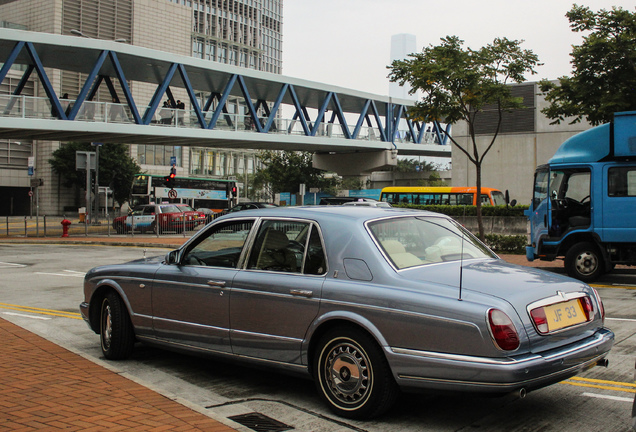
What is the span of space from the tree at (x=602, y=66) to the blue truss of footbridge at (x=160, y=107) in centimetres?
656

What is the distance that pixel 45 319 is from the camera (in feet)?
29.4

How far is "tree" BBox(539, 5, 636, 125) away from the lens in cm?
1927

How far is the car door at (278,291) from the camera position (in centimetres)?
490

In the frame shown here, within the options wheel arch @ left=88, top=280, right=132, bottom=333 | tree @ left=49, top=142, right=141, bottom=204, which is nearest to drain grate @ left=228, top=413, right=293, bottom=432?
wheel arch @ left=88, top=280, right=132, bottom=333

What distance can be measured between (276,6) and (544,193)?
5111 inches

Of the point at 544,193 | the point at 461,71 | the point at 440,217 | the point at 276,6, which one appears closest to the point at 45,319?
the point at 440,217

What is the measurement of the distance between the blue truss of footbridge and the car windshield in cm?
2093

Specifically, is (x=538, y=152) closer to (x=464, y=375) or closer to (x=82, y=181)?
(x=464, y=375)

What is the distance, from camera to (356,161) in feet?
169

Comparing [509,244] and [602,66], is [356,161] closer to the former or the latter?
[509,244]

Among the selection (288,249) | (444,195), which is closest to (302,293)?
(288,249)

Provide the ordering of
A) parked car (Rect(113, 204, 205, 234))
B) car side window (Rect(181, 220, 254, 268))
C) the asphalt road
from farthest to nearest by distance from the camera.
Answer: parked car (Rect(113, 204, 205, 234)) → car side window (Rect(181, 220, 254, 268)) → the asphalt road

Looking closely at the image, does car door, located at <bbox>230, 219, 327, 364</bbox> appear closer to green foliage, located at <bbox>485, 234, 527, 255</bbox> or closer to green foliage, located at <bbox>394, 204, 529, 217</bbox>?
green foliage, located at <bbox>485, 234, 527, 255</bbox>

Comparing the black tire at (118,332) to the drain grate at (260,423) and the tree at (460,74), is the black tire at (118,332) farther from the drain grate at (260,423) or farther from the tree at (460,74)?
the tree at (460,74)
